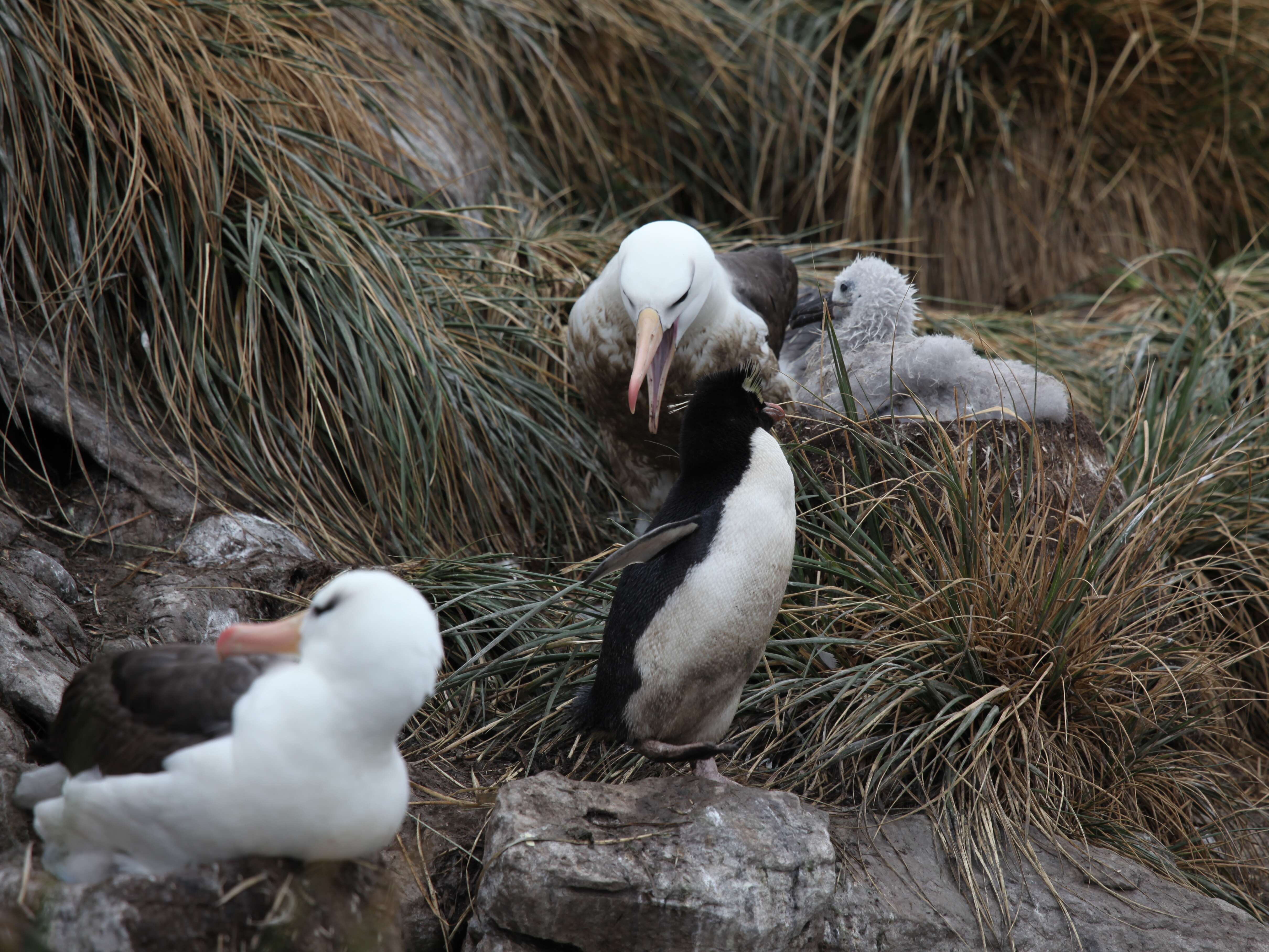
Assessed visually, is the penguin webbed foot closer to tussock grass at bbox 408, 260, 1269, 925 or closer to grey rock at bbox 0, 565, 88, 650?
tussock grass at bbox 408, 260, 1269, 925

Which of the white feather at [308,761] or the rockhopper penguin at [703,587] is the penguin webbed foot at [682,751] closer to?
the rockhopper penguin at [703,587]

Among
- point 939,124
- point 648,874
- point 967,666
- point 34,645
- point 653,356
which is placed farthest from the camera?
point 939,124

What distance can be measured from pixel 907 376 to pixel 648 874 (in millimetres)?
1991

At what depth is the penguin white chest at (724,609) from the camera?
2426 mm

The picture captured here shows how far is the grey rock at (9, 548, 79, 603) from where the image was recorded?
2975mm

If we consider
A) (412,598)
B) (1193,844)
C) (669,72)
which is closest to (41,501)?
(412,598)

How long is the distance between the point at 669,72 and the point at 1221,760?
4295mm

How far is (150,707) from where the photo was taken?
1821 millimetres

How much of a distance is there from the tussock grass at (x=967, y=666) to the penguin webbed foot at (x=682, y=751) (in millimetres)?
345

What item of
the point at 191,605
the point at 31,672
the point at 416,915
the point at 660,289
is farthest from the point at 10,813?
the point at 660,289

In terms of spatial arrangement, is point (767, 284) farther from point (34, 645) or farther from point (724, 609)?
point (34, 645)

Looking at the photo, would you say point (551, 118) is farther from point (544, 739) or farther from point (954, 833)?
point (954, 833)

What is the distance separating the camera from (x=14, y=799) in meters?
1.98

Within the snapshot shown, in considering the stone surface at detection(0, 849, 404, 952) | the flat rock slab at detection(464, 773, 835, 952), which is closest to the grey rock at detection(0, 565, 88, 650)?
the stone surface at detection(0, 849, 404, 952)
